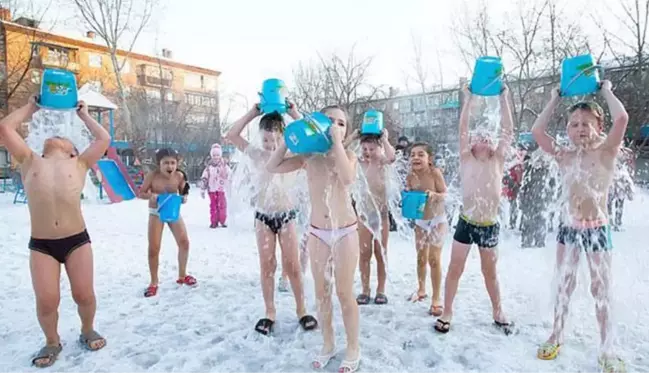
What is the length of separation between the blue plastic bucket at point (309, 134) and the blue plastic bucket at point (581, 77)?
163 cm

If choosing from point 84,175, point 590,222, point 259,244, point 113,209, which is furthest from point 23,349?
point 113,209

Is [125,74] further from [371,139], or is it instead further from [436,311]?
[436,311]

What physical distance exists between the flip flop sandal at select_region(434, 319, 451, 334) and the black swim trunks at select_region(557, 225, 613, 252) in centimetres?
107

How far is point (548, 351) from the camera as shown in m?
2.82

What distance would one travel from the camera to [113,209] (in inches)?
457

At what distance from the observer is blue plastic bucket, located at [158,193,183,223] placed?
14.4 feet

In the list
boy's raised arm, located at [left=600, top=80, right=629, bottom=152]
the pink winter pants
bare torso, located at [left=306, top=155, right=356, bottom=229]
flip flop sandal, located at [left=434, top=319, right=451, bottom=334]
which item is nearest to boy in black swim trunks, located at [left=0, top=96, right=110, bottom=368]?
bare torso, located at [left=306, top=155, right=356, bottom=229]

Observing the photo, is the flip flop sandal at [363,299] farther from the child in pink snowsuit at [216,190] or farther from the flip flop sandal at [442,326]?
the child in pink snowsuit at [216,190]

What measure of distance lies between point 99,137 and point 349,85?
16.3 metres

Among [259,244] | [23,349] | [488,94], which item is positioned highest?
[488,94]

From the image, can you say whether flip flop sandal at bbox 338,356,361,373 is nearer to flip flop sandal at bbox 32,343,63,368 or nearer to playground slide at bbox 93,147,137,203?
flip flop sandal at bbox 32,343,63,368

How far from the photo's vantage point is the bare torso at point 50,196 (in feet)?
9.57

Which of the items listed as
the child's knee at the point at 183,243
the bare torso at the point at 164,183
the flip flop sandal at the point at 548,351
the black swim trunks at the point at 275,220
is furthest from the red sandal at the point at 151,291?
the flip flop sandal at the point at 548,351

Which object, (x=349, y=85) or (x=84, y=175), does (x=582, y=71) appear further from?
(x=349, y=85)
